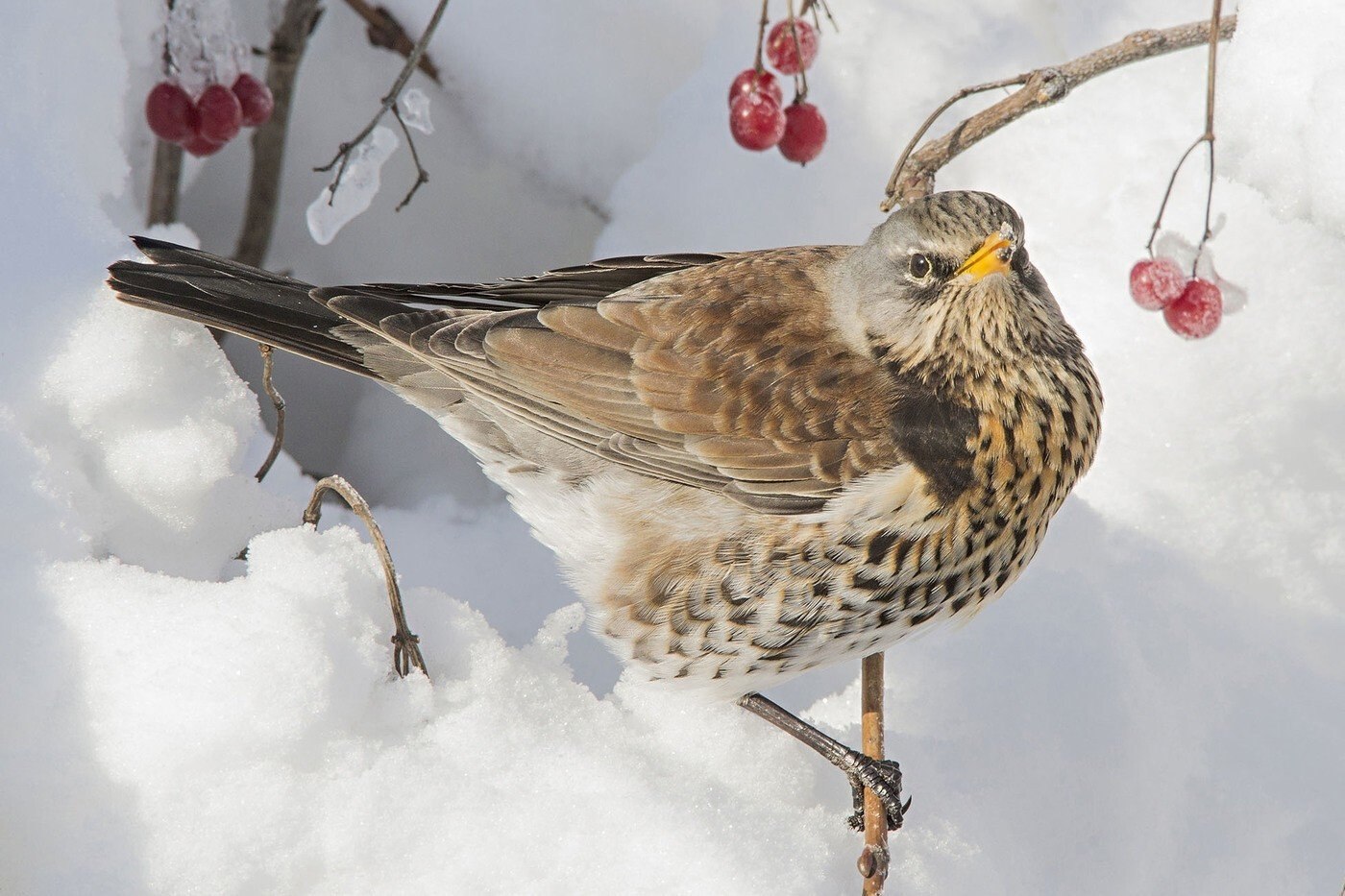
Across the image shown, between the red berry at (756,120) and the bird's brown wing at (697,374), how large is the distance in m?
0.50

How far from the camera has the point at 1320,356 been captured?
264cm

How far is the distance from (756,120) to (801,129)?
137 mm

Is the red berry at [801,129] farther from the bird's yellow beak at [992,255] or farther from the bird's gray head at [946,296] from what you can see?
the bird's yellow beak at [992,255]

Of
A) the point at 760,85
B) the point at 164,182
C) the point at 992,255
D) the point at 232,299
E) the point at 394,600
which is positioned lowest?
the point at 394,600

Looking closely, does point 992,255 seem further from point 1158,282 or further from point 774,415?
point 1158,282

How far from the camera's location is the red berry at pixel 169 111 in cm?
243

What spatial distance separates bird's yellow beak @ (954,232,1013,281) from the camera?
1805mm

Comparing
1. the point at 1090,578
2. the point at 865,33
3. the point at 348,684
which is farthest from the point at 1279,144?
the point at 348,684

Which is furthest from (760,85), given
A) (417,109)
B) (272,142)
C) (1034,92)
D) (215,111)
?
(272,142)

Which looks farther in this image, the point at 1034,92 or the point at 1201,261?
the point at 1201,261

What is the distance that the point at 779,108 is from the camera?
2588mm

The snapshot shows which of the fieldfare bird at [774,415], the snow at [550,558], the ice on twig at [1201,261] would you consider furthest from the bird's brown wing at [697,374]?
the ice on twig at [1201,261]

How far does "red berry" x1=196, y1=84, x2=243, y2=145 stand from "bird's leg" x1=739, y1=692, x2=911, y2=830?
1483 mm

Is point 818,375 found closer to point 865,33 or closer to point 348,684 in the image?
point 348,684
